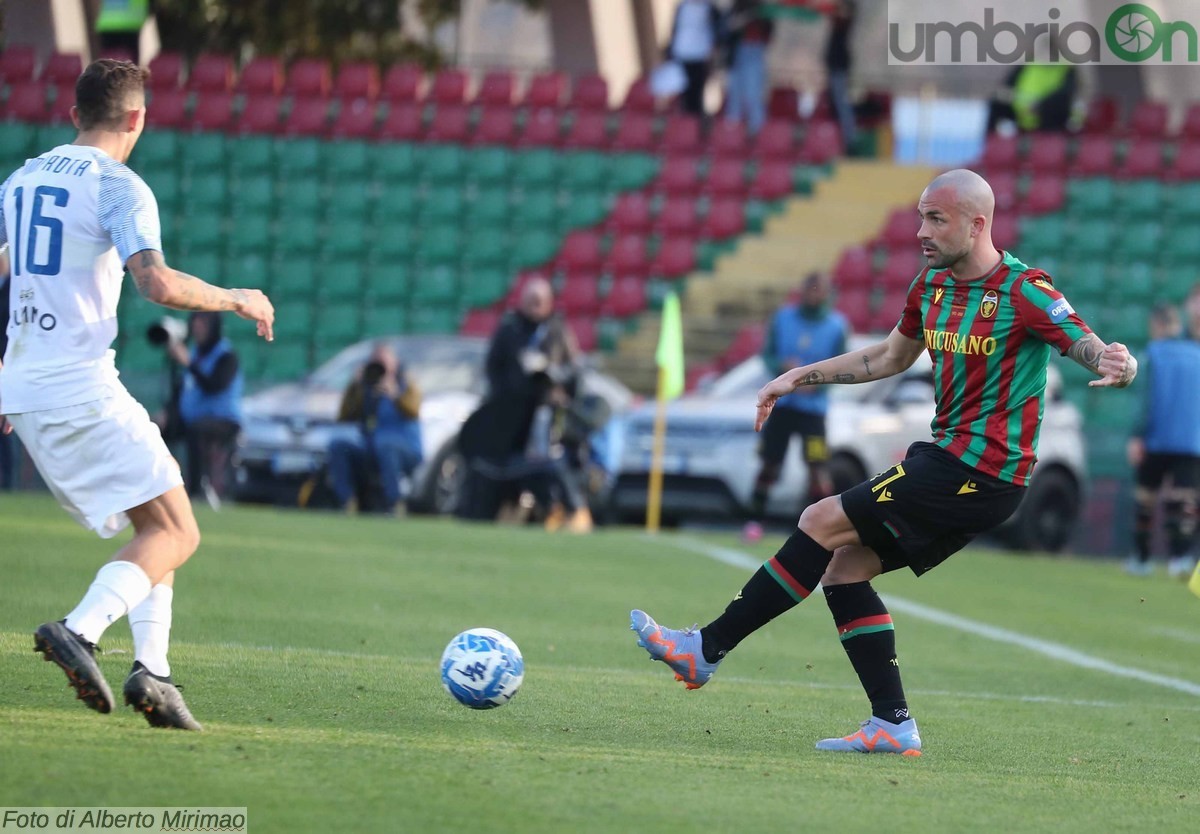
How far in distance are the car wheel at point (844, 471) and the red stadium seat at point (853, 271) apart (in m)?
6.30

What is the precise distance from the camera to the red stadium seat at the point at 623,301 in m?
24.2

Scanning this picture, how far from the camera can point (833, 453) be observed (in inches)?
715

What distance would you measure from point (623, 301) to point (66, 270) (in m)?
18.9

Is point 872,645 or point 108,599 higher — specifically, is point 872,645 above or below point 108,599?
below

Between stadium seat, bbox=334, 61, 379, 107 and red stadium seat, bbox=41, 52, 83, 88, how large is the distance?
11.8 ft

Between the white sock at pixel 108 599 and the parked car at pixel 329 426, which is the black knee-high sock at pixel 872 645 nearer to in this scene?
the white sock at pixel 108 599

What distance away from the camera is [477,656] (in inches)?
248

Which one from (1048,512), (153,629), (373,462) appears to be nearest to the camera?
(153,629)

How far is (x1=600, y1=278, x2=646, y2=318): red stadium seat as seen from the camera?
79.5ft

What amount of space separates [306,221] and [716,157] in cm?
579

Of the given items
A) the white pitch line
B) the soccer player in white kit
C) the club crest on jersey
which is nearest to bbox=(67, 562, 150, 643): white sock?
the soccer player in white kit

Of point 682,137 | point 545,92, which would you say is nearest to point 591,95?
point 545,92

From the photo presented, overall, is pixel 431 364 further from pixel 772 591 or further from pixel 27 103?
pixel 772 591

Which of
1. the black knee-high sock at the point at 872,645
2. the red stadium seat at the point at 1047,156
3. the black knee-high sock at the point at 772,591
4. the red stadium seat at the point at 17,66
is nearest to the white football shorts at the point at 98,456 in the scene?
the black knee-high sock at the point at 772,591
